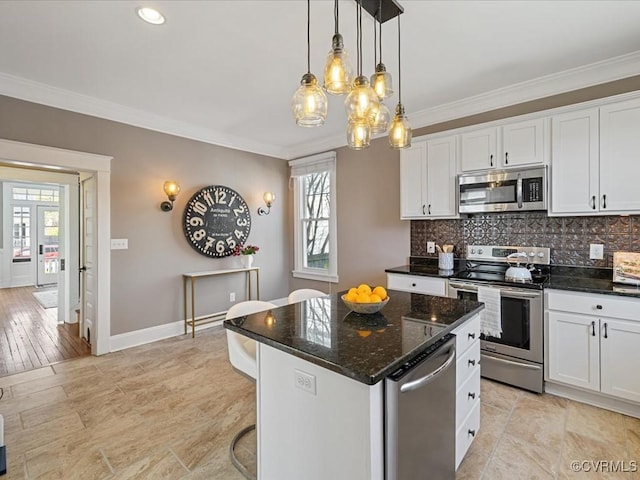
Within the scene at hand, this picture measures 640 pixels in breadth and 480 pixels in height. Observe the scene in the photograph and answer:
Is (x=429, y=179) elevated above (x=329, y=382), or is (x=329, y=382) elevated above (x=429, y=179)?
(x=429, y=179)

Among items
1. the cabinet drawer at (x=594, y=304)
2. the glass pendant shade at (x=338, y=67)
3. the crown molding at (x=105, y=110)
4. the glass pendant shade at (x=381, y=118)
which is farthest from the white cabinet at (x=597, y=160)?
the crown molding at (x=105, y=110)

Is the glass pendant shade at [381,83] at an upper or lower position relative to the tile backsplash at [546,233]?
upper

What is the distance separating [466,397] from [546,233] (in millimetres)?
2064

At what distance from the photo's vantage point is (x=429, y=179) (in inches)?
137

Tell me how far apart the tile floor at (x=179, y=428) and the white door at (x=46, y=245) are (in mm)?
6577

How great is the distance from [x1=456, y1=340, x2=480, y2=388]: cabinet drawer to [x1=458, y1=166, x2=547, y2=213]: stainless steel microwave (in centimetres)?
159

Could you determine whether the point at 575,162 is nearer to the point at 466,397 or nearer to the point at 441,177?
the point at 441,177

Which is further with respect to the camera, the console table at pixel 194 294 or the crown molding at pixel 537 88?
the console table at pixel 194 294

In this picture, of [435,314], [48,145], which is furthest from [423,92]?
[48,145]

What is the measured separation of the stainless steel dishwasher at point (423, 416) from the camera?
1.15 meters

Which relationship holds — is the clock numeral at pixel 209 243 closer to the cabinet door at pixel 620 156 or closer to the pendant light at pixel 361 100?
the pendant light at pixel 361 100

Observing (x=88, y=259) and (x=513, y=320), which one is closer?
(x=513, y=320)

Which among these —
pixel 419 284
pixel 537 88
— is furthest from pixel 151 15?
pixel 537 88

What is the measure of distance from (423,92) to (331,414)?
3139 millimetres
